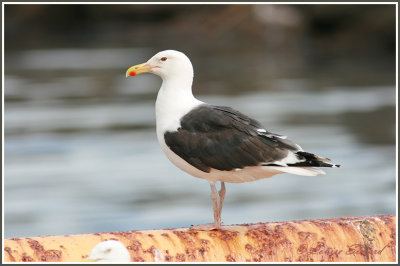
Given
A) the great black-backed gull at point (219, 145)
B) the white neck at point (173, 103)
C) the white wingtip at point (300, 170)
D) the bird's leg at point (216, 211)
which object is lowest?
the bird's leg at point (216, 211)

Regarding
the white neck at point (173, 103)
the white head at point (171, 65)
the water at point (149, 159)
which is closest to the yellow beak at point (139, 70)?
the white head at point (171, 65)

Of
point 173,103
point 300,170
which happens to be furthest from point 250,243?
point 173,103

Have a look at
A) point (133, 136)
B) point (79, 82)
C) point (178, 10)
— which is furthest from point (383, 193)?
point (178, 10)

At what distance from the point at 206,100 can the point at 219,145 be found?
15756 millimetres

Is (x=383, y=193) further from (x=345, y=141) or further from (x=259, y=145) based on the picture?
(x=259, y=145)

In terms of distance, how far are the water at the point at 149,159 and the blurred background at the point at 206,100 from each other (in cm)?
3

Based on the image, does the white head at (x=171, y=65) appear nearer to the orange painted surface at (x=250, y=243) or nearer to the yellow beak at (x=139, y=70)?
the yellow beak at (x=139, y=70)

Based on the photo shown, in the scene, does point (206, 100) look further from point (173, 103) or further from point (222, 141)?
point (222, 141)

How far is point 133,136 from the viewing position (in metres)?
18.3

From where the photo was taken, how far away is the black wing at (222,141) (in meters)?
6.20

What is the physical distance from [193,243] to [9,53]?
31.9 meters

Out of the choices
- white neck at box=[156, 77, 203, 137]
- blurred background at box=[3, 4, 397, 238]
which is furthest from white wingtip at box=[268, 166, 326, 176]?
blurred background at box=[3, 4, 397, 238]

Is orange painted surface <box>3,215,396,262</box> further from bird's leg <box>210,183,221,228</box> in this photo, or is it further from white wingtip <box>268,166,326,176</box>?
white wingtip <box>268,166,326,176</box>

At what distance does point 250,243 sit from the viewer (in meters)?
6.04
